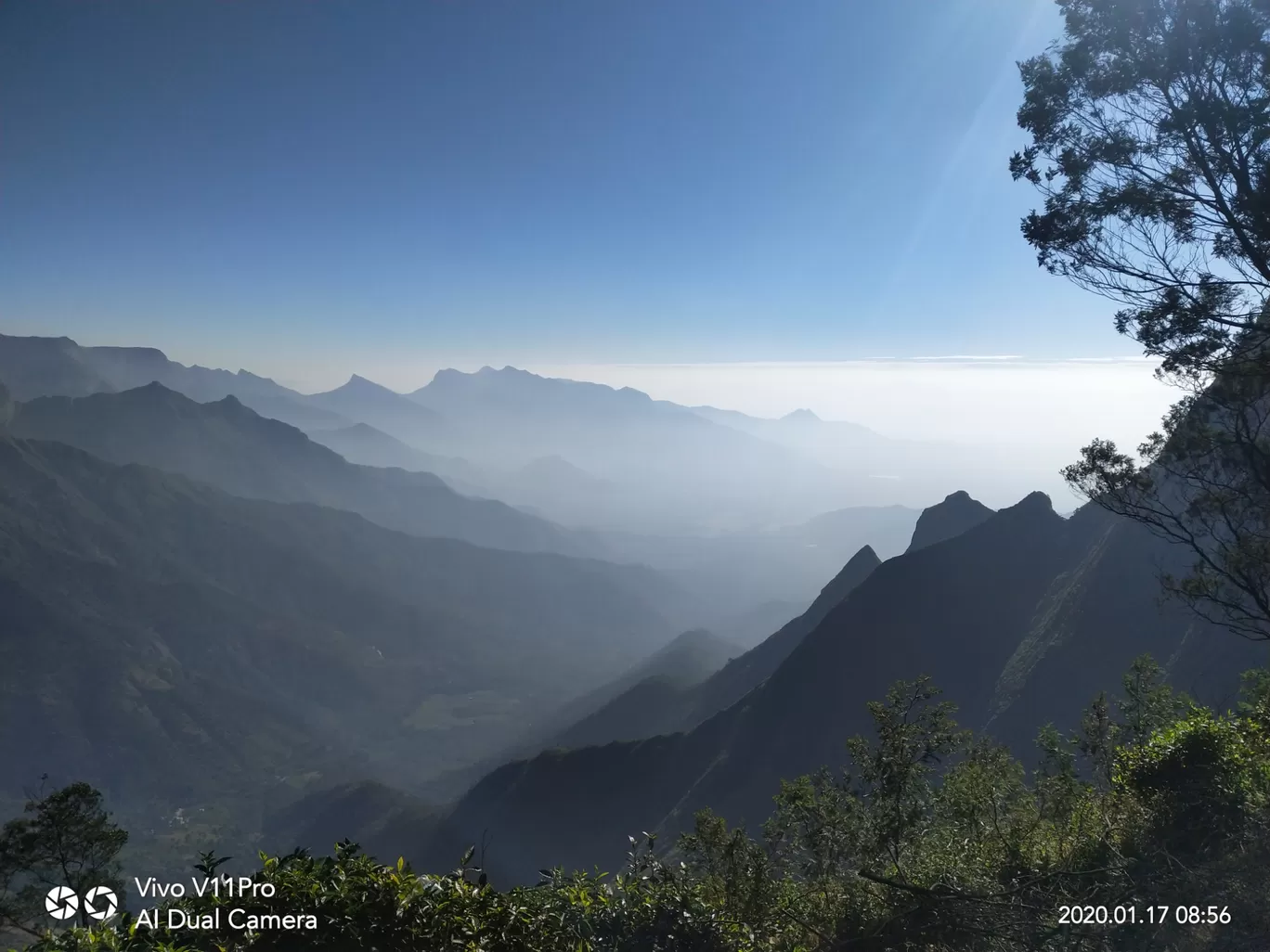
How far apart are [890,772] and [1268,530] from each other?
1101 cm

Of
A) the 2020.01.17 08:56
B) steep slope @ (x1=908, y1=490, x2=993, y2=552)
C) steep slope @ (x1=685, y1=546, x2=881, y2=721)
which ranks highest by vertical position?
steep slope @ (x1=908, y1=490, x2=993, y2=552)

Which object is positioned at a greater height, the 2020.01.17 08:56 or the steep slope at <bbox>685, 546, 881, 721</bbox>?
the 2020.01.17 08:56

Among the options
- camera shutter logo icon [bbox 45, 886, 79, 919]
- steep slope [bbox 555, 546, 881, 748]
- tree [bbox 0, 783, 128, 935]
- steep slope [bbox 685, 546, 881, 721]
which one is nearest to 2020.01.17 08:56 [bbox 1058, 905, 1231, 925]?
camera shutter logo icon [bbox 45, 886, 79, 919]

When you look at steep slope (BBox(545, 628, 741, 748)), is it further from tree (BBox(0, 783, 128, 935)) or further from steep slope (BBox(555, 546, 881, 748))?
tree (BBox(0, 783, 128, 935))

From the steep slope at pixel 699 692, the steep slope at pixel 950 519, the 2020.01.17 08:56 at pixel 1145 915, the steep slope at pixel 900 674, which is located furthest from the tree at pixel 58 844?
the steep slope at pixel 950 519

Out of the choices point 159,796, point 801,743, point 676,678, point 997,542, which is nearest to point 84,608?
point 159,796

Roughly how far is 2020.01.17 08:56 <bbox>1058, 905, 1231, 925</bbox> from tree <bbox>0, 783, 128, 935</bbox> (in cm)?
3182

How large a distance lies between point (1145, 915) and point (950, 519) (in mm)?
103474

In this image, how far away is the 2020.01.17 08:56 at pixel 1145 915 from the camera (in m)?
8.50

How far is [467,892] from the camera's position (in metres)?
6.79

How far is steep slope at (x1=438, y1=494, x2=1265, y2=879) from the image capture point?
2089 inches

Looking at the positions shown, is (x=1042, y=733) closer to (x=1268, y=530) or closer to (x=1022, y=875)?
(x=1268, y=530)

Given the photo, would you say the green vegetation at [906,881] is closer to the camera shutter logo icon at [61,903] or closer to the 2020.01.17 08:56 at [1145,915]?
the 2020.01.17 08:56 at [1145,915]

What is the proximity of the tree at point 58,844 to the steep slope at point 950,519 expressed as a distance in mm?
100083
